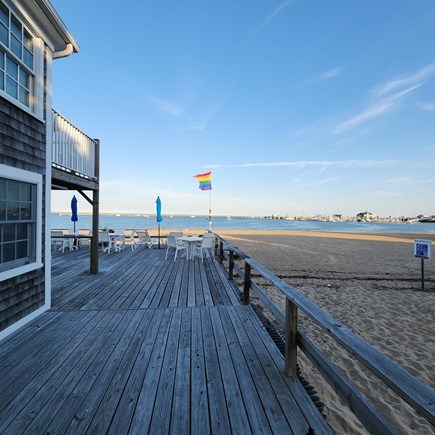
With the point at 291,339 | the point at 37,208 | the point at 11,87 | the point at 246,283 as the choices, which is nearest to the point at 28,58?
the point at 11,87

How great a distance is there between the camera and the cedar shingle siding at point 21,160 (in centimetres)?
295

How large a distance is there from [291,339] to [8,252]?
3797 mm

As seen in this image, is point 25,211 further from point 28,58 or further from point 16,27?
point 16,27

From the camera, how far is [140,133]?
766 inches

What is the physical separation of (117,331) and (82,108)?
15.4 metres

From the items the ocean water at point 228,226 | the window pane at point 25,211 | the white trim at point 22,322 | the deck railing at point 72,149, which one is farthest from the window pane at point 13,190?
→ the ocean water at point 228,226

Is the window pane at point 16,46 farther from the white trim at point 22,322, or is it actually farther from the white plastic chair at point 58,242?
the white plastic chair at point 58,242

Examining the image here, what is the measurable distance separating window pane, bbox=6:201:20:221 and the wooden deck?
5.09ft

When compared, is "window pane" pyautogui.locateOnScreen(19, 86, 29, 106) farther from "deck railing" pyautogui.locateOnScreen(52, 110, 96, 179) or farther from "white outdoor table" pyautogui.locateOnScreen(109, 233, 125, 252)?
"white outdoor table" pyautogui.locateOnScreen(109, 233, 125, 252)

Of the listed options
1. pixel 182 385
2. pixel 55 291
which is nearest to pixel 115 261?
pixel 55 291

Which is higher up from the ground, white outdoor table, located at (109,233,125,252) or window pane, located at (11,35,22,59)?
window pane, located at (11,35,22,59)

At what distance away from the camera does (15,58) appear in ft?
10.3

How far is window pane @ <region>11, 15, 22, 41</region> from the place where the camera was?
3135 millimetres

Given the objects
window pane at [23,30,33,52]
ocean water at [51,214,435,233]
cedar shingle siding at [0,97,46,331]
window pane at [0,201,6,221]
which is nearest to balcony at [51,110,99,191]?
cedar shingle siding at [0,97,46,331]
